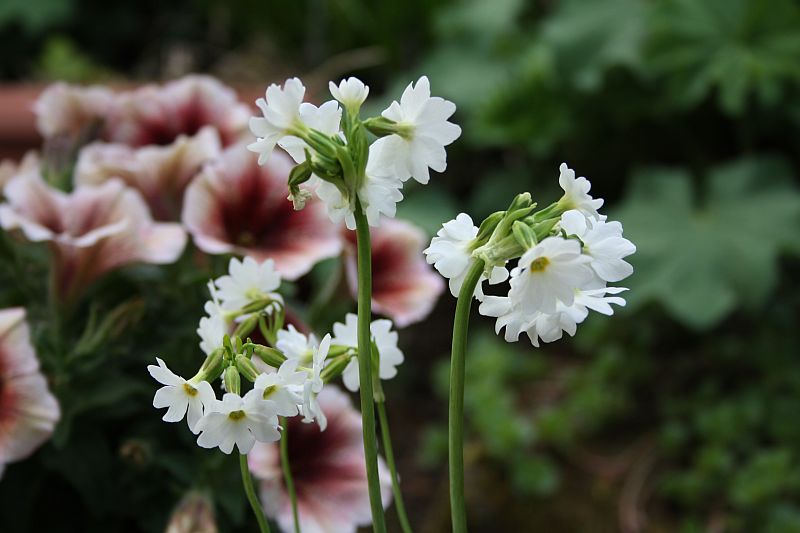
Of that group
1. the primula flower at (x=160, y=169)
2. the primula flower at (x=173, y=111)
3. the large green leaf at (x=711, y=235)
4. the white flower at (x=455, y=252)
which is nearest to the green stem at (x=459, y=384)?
the white flower at (x=455, y=252)

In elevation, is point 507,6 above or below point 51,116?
above

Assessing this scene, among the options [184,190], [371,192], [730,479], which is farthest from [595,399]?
[371,192]

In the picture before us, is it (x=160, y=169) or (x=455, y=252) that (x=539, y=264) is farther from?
(x=160, y=169)

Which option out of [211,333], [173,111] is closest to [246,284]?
[211,333]

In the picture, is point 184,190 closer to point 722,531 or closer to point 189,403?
point 189,403

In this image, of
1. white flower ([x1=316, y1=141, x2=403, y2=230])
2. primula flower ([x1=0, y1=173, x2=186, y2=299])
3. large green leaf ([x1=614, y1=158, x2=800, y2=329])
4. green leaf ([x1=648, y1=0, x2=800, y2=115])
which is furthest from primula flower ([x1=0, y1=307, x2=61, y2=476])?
green leaf ([x1=648, y1=0, x2=800, y2=115])

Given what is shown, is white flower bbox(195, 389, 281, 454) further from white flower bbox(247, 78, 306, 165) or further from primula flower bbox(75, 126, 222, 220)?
primula flower bbox(75, 126, 222, 220)
